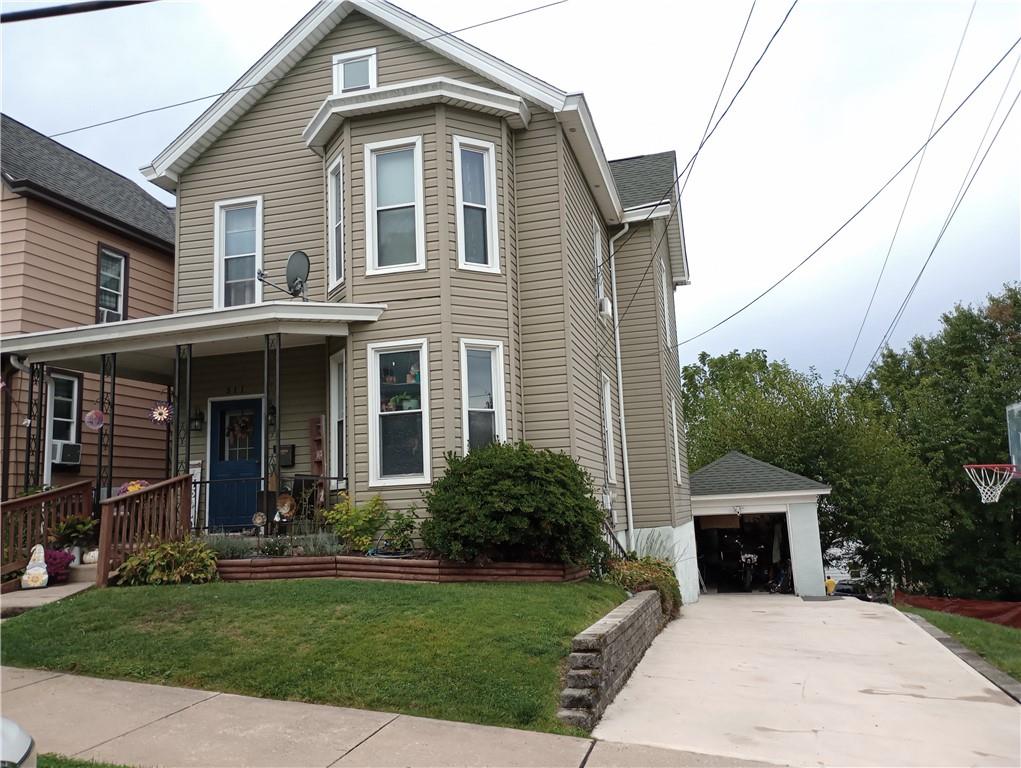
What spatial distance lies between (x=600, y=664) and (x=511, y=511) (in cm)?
281

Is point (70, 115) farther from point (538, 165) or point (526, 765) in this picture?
point (526, 765)

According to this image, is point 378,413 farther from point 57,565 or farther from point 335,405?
point 57,565

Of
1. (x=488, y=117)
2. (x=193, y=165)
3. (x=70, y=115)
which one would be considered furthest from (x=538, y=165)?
(x=70, y=115)

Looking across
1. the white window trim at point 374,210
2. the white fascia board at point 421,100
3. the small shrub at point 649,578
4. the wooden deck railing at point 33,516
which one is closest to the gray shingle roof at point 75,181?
the white fascia board at point 421,100

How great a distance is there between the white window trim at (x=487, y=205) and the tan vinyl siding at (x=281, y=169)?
72.2 inches

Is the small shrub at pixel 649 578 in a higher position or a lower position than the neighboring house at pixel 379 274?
lower

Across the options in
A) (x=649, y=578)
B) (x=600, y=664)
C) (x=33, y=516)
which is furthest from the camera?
(x=649, y=578)

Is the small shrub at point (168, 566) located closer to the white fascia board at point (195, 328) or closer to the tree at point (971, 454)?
the white fascia board at point (195, 328)

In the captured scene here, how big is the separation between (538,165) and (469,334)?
2998 millimetres

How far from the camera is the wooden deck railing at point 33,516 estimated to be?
9516 millimetres

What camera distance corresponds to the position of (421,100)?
442 inches

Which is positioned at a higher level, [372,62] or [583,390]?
[372,62]

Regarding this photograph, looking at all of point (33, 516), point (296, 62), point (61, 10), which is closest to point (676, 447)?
point (296, 62)

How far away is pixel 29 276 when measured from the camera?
1266 cm
